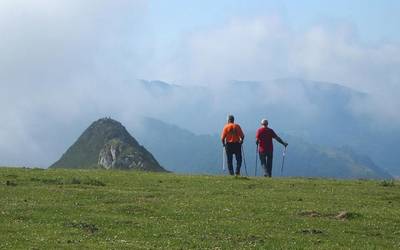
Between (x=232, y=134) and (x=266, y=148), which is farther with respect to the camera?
(x=266, y=148)

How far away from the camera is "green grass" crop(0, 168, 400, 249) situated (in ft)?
75.1

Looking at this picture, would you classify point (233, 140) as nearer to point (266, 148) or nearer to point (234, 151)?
point (234, 151)

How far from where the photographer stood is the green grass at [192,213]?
2289 cm

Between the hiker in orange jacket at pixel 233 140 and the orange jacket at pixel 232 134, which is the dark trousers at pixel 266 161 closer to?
the hiker in orange jacket at pixel 233 140

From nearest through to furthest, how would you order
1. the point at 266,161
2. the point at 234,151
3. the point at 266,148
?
1. the point at 234,151
2. the point at 266,148
3. the point at 266,161

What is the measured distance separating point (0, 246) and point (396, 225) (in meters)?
14.8

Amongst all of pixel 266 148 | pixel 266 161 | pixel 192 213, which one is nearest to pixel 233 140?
pixel 266 148

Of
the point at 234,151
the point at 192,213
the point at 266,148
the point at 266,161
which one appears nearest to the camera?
the point at 192,213

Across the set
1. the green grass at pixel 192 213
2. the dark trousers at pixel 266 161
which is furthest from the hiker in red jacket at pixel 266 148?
the green grass at pixel 192 213

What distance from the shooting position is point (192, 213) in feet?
91.2

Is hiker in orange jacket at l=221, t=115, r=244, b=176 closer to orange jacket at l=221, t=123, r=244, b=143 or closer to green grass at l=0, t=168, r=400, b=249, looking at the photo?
orange jacket at l=221, t=123, r=244, b=143

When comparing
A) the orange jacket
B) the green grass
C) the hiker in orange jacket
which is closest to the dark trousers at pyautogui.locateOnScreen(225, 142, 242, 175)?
the hiker in orange jacket

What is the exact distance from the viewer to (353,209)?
3023 centimetres

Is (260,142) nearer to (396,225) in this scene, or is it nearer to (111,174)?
(111,174)
